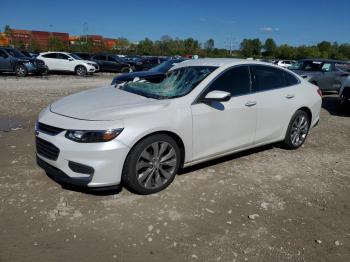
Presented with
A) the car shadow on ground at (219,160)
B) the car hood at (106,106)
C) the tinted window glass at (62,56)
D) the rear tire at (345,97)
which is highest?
the tinted window glass at (62,56)

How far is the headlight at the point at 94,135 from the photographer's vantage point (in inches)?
151

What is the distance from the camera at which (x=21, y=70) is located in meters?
20.1

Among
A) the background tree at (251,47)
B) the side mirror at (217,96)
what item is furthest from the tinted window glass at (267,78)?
the background tree at (251,47)

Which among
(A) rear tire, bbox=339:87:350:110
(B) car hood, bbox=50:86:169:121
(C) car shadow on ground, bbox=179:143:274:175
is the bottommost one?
(C) car shadow on ground, bbox=179:143:274:175

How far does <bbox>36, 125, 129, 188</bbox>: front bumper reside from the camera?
381 cm

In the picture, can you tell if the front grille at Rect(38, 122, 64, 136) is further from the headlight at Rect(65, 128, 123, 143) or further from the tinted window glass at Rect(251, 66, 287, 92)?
the tinted window glass at Rect(251, 66, 287, 92)

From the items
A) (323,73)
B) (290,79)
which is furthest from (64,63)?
(290,79)

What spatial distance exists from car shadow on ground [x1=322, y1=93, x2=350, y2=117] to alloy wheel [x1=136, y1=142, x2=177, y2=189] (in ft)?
25.5

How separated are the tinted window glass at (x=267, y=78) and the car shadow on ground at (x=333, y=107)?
5.51 meters

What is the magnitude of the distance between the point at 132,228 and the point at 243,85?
2.70 metres

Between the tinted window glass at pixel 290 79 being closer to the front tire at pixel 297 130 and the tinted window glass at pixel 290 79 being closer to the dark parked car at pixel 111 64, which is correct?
the front tire at pixel 297 130

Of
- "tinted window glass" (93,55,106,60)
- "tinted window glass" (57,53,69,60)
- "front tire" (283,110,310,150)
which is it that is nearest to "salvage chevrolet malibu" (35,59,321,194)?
"front tire" (283,110,310,150)

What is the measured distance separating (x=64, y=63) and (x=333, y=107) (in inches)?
694

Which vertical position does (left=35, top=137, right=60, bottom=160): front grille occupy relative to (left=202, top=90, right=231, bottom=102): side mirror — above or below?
below
